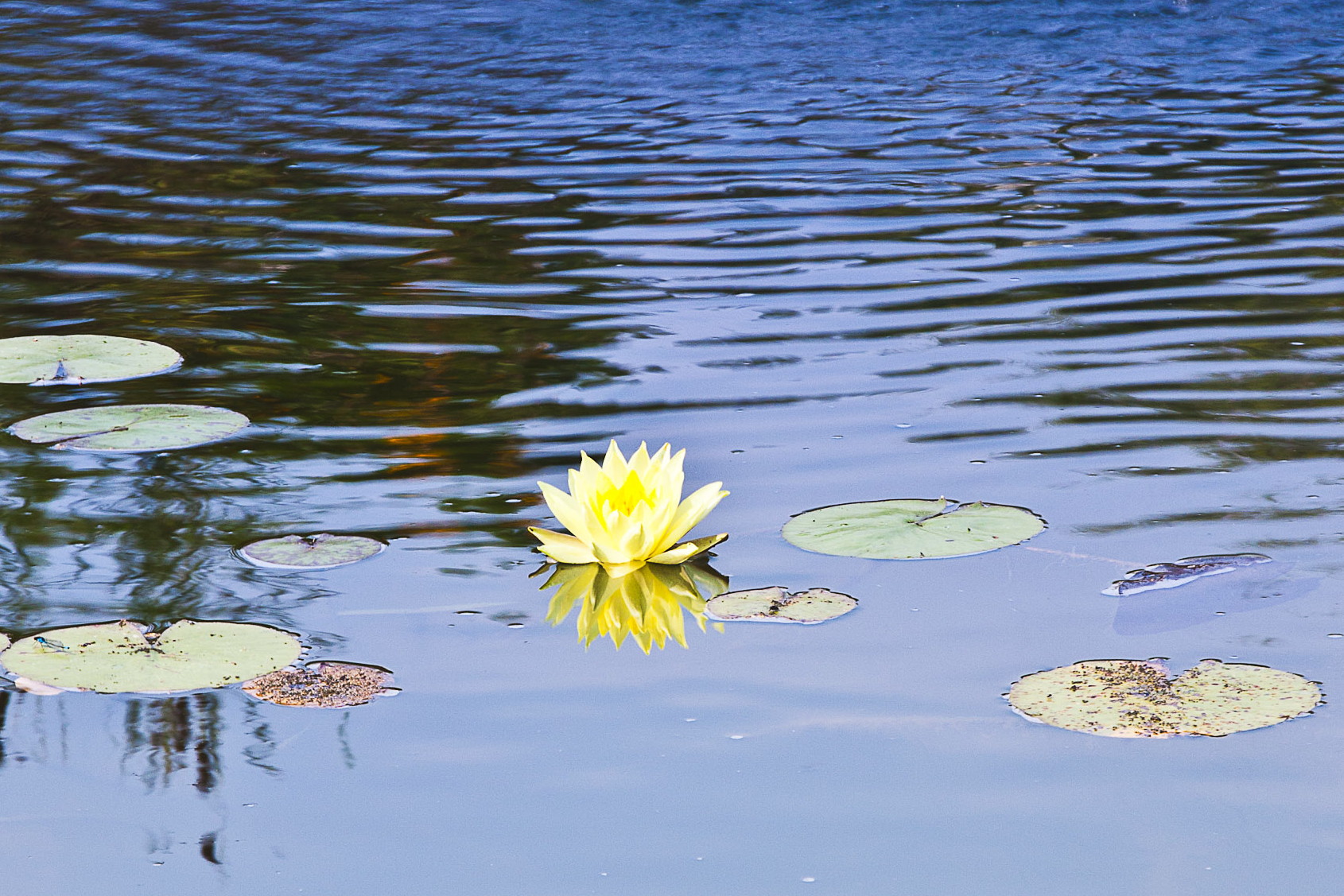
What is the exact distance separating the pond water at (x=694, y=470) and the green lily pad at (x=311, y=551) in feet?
0.08

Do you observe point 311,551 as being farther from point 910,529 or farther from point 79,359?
point 79,359

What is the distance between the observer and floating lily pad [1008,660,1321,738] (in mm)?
1935

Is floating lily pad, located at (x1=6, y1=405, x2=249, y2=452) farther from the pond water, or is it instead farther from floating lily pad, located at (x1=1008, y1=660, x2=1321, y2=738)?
floating lily pad, located at (x1=1008, y1=660, x2=1321, y2=738)

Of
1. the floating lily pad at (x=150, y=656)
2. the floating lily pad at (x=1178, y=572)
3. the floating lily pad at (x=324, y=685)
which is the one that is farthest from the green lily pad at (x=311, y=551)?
the floating lily pad at (x=1178, y=572)

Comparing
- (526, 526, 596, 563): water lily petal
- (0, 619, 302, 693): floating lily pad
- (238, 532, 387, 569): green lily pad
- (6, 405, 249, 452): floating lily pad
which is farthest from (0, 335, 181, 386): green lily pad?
(526, 526, 596, 563): water lily petal

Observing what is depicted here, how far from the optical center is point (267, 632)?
2.21 m

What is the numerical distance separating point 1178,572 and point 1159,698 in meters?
0.42

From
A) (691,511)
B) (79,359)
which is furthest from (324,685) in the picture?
(79,359)

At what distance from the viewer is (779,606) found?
90.2 inches

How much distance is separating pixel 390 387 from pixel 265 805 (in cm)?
168

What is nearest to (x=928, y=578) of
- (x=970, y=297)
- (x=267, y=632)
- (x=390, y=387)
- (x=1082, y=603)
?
(x=1082, y=603)

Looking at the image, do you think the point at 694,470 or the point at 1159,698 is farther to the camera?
the point at 694,470

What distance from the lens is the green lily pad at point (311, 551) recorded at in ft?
8.05

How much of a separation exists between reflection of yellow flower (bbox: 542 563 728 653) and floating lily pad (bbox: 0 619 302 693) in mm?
425
